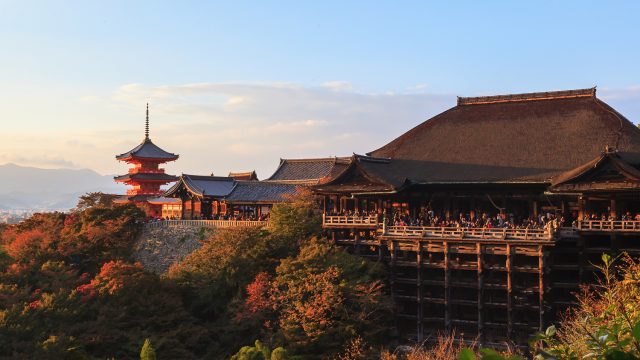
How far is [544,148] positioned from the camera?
35438mm

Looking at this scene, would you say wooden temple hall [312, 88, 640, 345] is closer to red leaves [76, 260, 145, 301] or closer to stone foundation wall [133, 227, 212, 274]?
stone foundation wall [133, 227, 212, 274]

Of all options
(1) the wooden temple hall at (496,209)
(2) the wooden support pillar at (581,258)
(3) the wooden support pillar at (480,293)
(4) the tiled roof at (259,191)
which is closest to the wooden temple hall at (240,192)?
(4) the tiled roof at (259,191)

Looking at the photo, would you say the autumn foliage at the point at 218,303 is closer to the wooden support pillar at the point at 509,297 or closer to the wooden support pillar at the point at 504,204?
the wooden support pillar at the point at 509,297

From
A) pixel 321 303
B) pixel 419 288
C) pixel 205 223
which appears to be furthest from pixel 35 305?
pixel 419 288

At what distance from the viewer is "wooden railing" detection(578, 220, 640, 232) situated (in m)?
28.6

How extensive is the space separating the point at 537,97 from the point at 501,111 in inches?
91.4

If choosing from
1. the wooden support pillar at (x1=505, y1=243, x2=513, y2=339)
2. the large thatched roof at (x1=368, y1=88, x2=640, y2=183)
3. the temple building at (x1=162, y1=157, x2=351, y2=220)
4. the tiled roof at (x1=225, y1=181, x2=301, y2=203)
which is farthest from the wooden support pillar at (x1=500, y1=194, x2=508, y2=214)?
the tiled roof at (x1=225, y1=181, x2=301, y2=203)

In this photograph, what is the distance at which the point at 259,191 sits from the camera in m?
47.2

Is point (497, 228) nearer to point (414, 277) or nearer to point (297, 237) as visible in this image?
point (414, 277)

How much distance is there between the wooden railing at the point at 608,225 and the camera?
93.7 feet

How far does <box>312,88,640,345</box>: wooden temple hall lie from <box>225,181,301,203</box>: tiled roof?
572 cm

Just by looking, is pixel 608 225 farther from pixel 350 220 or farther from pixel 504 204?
pixel 350 220

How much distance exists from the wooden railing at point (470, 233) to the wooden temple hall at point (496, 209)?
58 millimetres

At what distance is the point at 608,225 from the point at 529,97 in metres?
12.8
